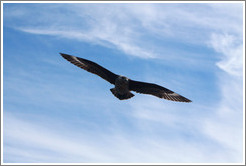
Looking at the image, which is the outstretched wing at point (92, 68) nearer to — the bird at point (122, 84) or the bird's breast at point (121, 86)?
the bird at point (122, 84)

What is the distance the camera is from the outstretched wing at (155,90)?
20250mm

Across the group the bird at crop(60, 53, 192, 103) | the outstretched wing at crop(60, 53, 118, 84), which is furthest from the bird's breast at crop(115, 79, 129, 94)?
the outstretched wing at crop(60, 53, 118, 84)

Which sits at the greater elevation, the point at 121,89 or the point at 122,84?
the point at 122,84

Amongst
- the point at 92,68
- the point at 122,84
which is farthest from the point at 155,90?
the point at 92,68

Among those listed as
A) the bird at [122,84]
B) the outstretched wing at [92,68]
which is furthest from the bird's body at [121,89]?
the outstretched wing at [92,68]

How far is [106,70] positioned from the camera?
20031 millimetres

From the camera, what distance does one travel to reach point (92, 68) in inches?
798

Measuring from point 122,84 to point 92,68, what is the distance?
5.58ft

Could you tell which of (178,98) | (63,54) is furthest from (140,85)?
(63,54)

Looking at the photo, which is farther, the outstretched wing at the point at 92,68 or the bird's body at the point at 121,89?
the outstretched wing at the point at 92,68

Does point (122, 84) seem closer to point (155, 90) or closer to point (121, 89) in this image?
point (121, 89)

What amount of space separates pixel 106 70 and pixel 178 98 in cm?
380

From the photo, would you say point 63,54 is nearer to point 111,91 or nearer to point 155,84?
point 111,91

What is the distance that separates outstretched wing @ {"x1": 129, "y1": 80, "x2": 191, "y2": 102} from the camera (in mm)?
20250
